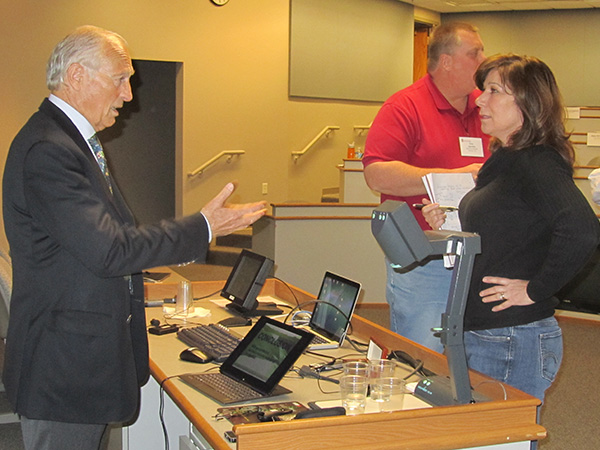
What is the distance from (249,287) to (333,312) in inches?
21.2

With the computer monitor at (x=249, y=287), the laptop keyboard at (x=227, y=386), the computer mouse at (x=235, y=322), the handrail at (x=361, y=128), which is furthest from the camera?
the handrail at (x=361, y=128)

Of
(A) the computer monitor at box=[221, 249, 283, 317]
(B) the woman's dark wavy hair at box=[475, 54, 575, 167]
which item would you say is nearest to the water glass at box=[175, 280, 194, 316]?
(A) the computer monitor at box=[221, 249, 283, 317]

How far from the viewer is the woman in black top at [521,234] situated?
1.89 metres

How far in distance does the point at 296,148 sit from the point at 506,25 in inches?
187

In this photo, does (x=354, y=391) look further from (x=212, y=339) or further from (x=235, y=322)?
(x=235, y=322)

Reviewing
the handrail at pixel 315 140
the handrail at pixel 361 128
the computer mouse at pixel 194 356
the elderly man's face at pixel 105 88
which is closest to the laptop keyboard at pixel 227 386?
the computer mouse at pixel 194 356

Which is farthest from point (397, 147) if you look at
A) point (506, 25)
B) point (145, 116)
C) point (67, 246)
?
point (506, 25)

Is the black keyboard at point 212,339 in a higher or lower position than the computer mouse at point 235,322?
higher

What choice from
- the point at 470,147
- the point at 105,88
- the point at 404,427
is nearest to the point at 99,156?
the point at 105,88

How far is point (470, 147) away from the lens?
272 centimetres

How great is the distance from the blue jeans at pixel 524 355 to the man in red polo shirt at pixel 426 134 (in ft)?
1.90

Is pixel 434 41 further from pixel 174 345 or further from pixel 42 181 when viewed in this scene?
pixel 42 181

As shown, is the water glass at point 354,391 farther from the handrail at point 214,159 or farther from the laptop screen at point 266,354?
the handrail at point 214,159

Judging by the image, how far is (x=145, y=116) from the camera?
8.93m
